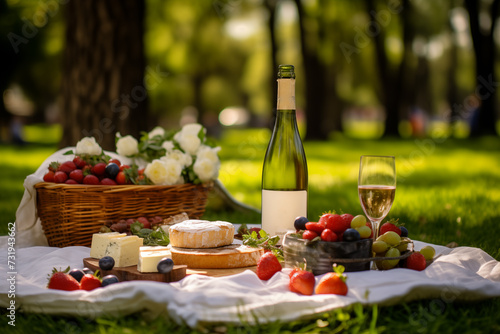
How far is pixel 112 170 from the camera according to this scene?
13.1 ft

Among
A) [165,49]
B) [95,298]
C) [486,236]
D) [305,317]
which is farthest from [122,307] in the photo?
[165,49]

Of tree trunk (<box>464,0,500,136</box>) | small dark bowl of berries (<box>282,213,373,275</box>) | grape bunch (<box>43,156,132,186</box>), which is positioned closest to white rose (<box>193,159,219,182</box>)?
grape bunch (<box>43,156,132,186</box>)

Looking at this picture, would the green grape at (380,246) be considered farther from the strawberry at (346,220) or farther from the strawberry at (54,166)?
the strawberry at (54,166)

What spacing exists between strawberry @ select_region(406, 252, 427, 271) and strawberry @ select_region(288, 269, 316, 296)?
26.2 inches

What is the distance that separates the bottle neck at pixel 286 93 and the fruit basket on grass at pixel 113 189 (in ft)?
3.62

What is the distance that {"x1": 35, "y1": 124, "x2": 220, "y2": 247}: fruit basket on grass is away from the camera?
12.7ft

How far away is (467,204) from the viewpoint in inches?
243

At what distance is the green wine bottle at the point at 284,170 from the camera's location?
11.1 ft

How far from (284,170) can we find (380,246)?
1.06 m

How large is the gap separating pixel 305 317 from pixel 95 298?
0.95 m

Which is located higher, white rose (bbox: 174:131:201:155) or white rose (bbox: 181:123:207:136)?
white rose (bbox: 181:123:207:136)

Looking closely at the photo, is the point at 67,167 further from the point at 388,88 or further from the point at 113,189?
the point at 388,88

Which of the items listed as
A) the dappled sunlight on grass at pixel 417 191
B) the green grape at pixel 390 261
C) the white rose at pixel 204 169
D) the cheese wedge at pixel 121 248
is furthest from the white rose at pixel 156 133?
the green grape at pixel 390 261

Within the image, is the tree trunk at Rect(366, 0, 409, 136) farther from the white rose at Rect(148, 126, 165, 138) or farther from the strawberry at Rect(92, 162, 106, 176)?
the strawberry at Rect(92, 162, 106, 176)
